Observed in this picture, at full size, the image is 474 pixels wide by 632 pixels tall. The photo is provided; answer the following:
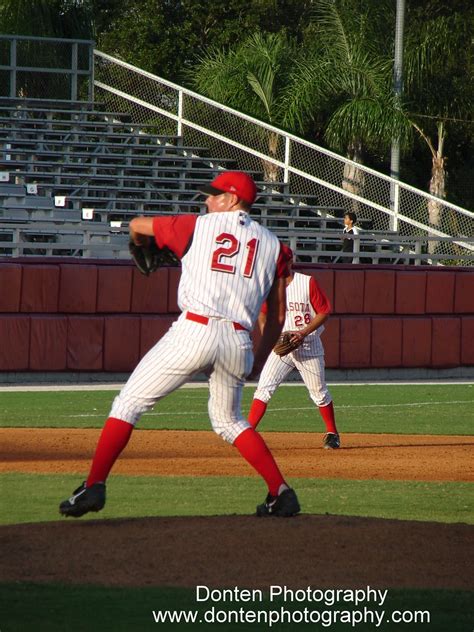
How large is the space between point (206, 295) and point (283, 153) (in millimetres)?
20886

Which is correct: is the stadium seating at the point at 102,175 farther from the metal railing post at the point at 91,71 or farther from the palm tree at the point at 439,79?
the palm tree at the point at 439,79

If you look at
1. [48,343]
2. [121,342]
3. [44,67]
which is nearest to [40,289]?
[48,343]

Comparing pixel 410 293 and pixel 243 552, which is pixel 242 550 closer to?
pixel 243 552

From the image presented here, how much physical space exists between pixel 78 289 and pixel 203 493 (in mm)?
10124

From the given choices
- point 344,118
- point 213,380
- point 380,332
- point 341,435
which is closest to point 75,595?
point 213,380

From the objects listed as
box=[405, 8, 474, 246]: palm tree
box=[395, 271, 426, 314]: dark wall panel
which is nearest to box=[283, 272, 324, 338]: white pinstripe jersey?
box=[395, 271, 426, 314]: dark wall panel

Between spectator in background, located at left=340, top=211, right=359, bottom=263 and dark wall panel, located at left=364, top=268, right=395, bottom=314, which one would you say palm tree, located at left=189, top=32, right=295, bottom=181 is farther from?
dark wall panel, located at left=364, top=268, right=395, bottom=314

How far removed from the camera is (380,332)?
2077 centimetres

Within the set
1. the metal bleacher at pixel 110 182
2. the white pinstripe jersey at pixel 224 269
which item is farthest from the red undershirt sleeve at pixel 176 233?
the metal bleacher at pixel 110 182

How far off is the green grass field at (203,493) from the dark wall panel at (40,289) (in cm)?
167

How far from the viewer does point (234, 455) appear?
11203 millimetres

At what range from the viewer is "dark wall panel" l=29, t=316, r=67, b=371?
1817cm

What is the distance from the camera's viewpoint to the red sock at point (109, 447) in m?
6.62

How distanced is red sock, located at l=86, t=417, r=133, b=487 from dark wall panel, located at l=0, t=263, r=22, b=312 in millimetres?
11808
